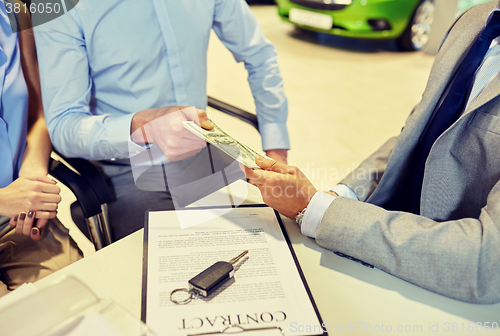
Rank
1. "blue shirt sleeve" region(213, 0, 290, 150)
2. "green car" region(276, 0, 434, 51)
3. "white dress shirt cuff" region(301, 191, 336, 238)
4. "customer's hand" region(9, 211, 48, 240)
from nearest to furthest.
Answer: "white dress shirt cuff" region(301, 191, 336, 238), "customer's hand" region(9, 211, 48, 240), "blue shirt sleeve" region(213, 0, 290, 150), "green car" region(276, 0, 434, 51)

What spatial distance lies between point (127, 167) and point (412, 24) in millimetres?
4462

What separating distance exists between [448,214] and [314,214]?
40cm

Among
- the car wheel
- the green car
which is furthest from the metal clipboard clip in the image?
the car wheel

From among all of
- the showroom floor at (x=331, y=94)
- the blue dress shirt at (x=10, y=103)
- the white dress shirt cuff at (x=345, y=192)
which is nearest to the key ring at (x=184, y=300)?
the white dress shirt cuff at (x=345, y=192)

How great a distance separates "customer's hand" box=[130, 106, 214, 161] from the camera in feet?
3.52

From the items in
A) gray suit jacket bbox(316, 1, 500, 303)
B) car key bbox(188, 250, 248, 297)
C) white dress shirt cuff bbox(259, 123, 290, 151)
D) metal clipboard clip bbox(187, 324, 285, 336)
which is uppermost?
gray suit jacket bbox(316, 1, 500, 303)

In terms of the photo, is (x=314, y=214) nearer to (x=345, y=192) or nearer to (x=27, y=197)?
(x=345, y=192)

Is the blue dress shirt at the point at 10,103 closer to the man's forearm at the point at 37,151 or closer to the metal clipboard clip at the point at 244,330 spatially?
the man's forearm at the point at 37,151

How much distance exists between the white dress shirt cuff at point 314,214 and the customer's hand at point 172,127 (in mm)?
363

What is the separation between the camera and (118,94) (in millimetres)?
1342

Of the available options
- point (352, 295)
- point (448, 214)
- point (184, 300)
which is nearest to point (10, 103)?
point (184, 300)

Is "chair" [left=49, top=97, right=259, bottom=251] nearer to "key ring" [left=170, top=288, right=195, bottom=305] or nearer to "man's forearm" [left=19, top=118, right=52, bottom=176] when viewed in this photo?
"man's forearm" [left=19, top=118, right=52, bottom=176]

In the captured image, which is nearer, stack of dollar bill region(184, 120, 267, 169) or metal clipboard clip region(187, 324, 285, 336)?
metal clipboard clip region(187, 324, 285, 336)

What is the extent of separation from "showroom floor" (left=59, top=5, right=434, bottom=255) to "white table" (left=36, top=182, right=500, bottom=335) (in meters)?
1.21
